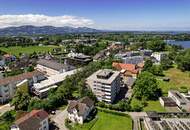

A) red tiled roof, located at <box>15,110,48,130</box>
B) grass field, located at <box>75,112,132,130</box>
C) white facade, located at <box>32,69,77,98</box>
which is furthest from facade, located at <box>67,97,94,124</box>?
white facade, located at <box>32,69,77,98</box>

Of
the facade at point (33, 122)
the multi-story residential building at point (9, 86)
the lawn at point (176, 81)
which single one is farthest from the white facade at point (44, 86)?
the lawn at point (176, 81)

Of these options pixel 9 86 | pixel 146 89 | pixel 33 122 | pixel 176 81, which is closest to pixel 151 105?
pixel 146 89

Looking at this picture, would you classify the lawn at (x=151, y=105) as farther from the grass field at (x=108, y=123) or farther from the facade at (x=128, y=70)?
the facade at (x=128, y=70)

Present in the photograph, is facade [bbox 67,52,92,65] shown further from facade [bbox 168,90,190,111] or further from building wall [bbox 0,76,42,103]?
facade [bbox 168,90,190,111]

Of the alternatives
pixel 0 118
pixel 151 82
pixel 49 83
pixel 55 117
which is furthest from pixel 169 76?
pixel 0 118

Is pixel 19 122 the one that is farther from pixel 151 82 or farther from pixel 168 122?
pixel 151 82

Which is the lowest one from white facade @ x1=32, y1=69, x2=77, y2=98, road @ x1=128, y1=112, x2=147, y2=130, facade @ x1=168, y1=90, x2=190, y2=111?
road @ x1=128, y1=112, x2=147, y2=130

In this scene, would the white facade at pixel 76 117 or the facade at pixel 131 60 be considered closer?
the white facade at pixel 76 117
